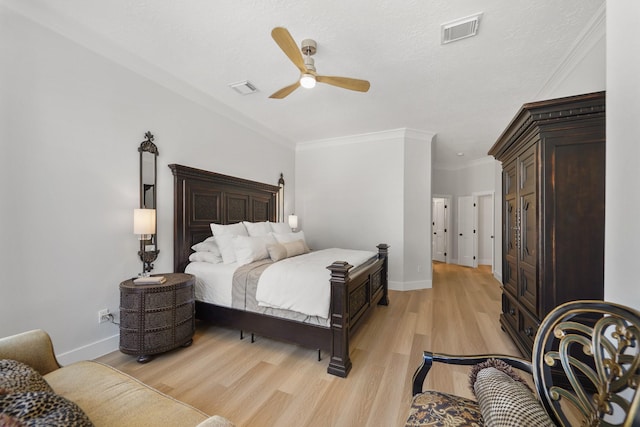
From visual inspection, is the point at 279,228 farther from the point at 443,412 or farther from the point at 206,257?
the point at 443,412

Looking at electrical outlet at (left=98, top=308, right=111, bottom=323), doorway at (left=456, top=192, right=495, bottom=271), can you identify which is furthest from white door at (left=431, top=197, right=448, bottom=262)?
electrical outlet at (left=98, top=308, right=111, bottom=323)

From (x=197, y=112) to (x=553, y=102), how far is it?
140 inches

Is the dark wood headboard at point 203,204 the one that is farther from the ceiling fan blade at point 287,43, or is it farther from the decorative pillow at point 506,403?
the decorative pillow at point 506,403

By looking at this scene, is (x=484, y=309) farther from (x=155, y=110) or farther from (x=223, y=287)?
(x=155, y=110)

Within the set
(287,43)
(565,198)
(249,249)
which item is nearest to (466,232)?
(565,198)

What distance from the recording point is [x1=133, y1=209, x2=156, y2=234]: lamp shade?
238cm

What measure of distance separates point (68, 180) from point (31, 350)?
1.45 meters

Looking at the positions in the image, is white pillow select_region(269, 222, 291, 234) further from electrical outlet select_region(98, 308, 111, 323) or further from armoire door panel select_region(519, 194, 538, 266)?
armoire door panel select_region(519, 194, 538, 266)

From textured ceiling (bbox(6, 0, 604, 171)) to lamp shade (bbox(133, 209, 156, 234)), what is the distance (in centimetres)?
154

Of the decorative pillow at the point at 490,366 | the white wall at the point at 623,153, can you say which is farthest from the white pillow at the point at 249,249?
the white wall at the point at 623,153

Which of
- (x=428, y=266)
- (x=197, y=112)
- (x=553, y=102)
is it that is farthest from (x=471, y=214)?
(x=197, y=112)

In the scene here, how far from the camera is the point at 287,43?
189 cm

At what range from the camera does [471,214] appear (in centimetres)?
698

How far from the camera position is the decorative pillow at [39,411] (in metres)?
0.64
